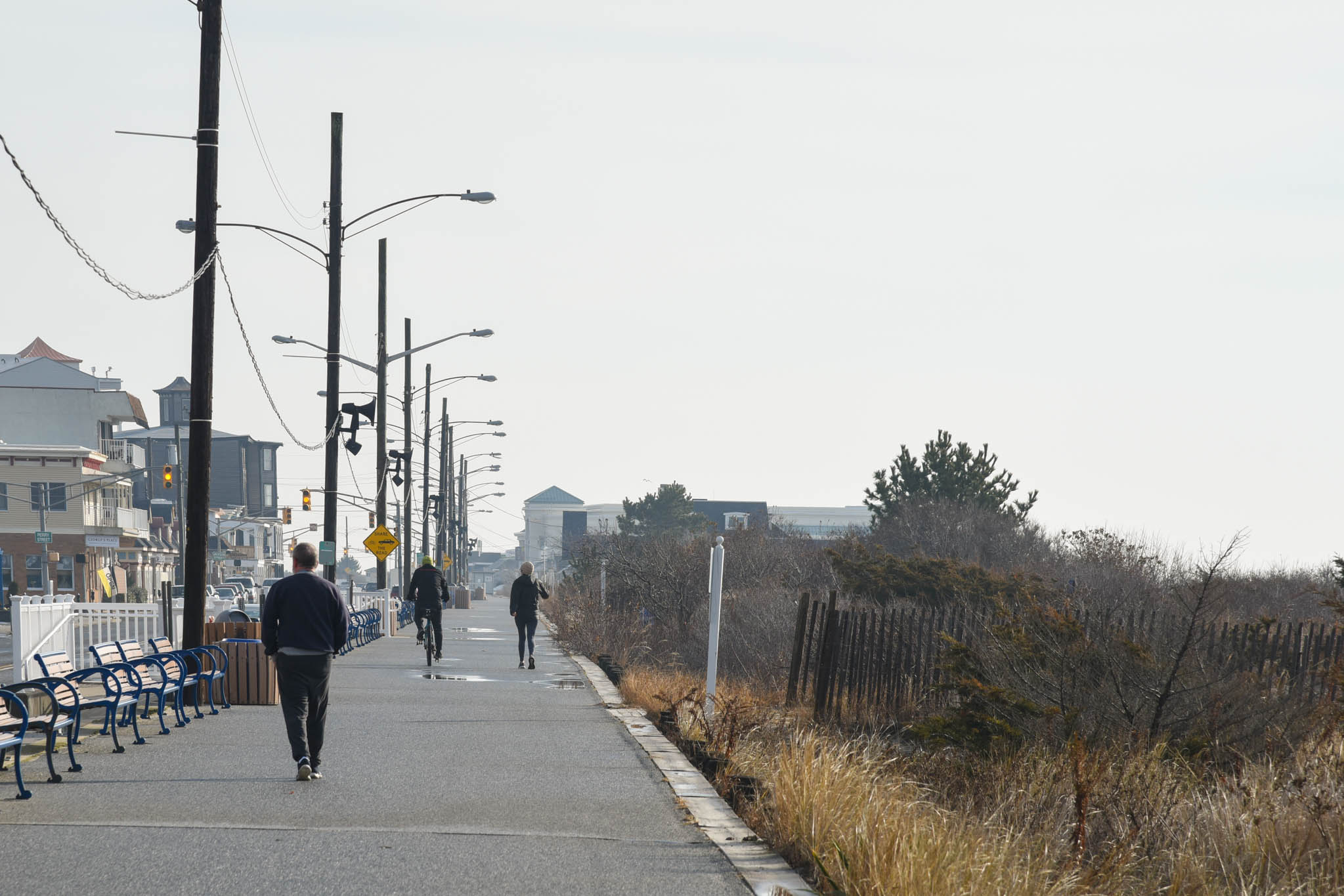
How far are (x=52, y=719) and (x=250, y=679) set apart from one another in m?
6.24

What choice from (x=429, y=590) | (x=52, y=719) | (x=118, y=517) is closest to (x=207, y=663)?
(x=52, y=719)

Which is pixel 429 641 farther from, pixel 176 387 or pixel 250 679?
pixel 176 387

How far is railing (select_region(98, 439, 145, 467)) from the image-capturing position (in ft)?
290

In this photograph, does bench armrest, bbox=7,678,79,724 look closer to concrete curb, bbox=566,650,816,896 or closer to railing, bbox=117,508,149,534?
concrete curb, bbox=566,650,816,896

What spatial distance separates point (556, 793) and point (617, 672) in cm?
1230

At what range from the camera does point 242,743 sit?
13.0 metres

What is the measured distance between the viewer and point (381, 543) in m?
35.0

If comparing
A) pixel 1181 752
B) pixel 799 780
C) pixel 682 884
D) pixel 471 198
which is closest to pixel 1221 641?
pixel 1181 752

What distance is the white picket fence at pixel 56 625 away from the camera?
15.7 metres

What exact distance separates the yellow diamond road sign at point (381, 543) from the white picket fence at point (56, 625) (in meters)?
13.7

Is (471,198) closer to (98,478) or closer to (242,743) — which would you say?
(242,743)

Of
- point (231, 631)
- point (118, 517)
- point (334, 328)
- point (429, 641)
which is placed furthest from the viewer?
point (118, 517)

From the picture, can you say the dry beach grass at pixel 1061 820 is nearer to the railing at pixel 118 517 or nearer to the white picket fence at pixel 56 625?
the white picket fence at pixel 56 625

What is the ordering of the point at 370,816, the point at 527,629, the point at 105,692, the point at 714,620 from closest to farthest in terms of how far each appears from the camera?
the point at 370,816 → the point at 105,692 → the point at 714,620 → the point at 527,629
